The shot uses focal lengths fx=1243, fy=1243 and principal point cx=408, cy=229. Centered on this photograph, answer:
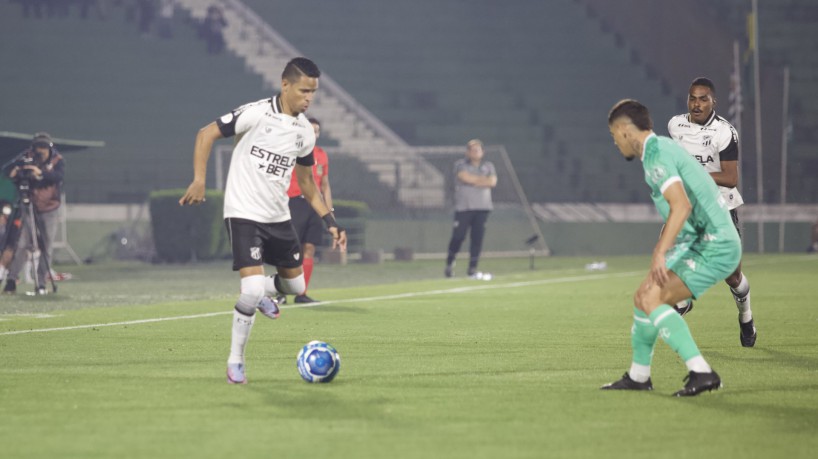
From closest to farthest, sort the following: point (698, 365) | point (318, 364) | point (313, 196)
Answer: point (698, 365)
point (318, 364)
point (313, 196)

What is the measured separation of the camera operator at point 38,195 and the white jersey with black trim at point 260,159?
9.09 meters

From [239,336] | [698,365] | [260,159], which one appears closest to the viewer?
[698,365]

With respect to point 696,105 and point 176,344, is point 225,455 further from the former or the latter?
point 696,105

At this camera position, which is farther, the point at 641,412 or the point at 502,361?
the point at 502,361

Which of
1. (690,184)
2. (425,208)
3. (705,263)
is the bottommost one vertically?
(425,208)

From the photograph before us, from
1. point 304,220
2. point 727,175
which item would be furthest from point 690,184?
point 304,220

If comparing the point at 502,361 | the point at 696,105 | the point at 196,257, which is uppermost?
the point at 696,105

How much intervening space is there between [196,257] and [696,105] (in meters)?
18.0

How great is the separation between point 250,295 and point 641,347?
242 cm

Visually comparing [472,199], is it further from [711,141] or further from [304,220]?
[711,141]

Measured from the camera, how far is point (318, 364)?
294 inches

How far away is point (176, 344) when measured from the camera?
9.93m

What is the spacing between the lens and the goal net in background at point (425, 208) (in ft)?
96.6

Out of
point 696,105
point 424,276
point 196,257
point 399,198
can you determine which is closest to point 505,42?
point 399,198
